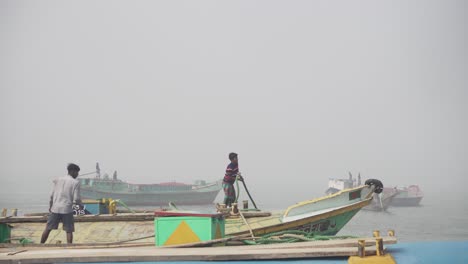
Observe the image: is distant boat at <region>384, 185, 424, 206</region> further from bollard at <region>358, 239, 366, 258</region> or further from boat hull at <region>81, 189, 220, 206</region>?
bollard at <region>358, 239, 366, 258</region>

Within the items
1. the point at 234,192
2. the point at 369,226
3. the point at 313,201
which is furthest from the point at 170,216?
the point at 369,226

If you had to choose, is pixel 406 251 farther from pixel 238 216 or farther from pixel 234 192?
pixel 234 192

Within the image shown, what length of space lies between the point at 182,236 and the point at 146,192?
191ft

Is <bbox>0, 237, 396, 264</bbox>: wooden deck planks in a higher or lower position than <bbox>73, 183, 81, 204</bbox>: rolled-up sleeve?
lower

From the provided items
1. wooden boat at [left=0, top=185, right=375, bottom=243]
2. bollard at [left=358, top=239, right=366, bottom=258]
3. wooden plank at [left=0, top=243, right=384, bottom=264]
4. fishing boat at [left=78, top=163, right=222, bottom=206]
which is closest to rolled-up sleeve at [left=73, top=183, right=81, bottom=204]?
wooden boat at [left=0, top=185, right=375, bottom=243]

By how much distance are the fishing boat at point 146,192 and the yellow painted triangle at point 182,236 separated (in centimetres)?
5484

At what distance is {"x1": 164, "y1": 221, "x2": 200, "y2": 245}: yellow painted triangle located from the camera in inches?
258

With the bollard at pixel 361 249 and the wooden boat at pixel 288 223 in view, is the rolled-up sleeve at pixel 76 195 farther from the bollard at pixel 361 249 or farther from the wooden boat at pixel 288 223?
the bollard at pixel 361 249

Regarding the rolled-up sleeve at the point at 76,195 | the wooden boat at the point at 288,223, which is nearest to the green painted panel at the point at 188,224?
the wooden boat at the point at 288,223

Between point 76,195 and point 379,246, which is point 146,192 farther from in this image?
point 379,246

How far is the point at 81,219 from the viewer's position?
1044cm

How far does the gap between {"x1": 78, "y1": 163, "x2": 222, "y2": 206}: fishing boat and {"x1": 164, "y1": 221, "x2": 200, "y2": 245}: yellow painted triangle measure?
54.8 metres

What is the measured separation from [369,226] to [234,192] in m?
36.6

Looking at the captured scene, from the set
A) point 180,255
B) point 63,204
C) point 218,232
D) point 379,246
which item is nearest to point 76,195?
point 63,204
